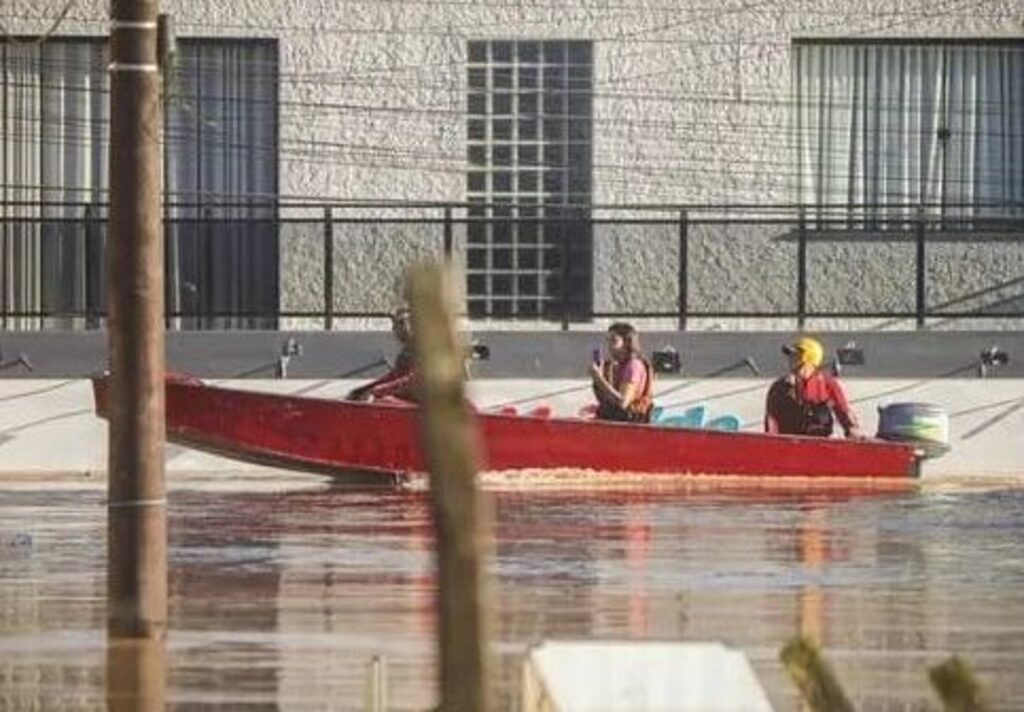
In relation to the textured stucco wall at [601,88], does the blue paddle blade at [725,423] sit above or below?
below

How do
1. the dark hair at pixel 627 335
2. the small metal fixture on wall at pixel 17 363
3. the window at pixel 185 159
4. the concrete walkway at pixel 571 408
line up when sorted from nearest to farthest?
the dark hair at pixel 627 335
the concrete walkway at pixel 571 408
the small metal fixture on wall at pixel 17 363
the window at pixel 185 159

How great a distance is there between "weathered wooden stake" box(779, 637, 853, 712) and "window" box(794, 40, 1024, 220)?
1084 inches

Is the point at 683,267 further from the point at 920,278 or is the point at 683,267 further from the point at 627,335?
the point at 627,335

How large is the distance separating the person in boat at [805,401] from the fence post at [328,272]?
534 centimetres

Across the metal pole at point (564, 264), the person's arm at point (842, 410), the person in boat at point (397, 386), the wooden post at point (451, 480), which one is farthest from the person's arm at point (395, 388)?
the wooden post at point (451, 480)

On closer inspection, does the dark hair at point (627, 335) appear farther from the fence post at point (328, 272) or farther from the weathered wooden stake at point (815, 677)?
the weathered wooden stake at point (815, 677)

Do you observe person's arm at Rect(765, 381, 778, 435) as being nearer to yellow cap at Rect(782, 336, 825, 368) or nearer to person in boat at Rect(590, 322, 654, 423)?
yellow cap at Rect(782, 336, 825, 368)

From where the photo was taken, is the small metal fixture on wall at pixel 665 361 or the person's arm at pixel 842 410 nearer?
the person's arm at pixel 842 410

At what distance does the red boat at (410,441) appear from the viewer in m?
27.9

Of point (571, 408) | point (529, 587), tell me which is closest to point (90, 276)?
point (571, 408)

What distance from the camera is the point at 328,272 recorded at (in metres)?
33.1

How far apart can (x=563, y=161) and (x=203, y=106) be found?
3.69 metres

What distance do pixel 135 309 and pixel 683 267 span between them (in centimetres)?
1830

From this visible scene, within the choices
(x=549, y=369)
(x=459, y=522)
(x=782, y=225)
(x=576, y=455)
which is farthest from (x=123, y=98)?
(x=782, y=225)
